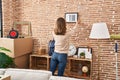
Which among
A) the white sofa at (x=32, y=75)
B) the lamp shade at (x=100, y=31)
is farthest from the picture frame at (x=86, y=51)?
the white sofa at (x=32, y=75)

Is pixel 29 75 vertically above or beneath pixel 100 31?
beneath

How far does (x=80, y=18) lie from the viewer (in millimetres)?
4910

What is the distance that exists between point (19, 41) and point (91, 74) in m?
1.90

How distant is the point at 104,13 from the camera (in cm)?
468

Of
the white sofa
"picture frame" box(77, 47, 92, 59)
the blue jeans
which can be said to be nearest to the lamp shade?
"picture frame" box(77, 47, 92, 59)

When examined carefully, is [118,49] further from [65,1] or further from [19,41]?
[19,41]

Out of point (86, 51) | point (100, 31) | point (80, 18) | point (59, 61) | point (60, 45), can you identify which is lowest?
point (59, 61)

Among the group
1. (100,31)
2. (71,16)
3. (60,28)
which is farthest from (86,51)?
(60,28)

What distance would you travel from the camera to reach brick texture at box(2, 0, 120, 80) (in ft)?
15.3

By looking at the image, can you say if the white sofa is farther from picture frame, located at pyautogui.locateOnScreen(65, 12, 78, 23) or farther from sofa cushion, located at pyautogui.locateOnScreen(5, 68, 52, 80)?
picture frame, located at pyautogui.locateOnScreen(65, 12, 78, 23)

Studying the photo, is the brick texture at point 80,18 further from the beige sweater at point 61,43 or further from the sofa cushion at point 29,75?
the sofa cushion at point 29,75

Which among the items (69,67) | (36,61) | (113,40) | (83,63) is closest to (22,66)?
(36,61)

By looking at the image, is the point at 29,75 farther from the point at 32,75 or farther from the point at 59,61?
the point at 59,61

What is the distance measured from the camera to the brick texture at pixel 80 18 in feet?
15.3
